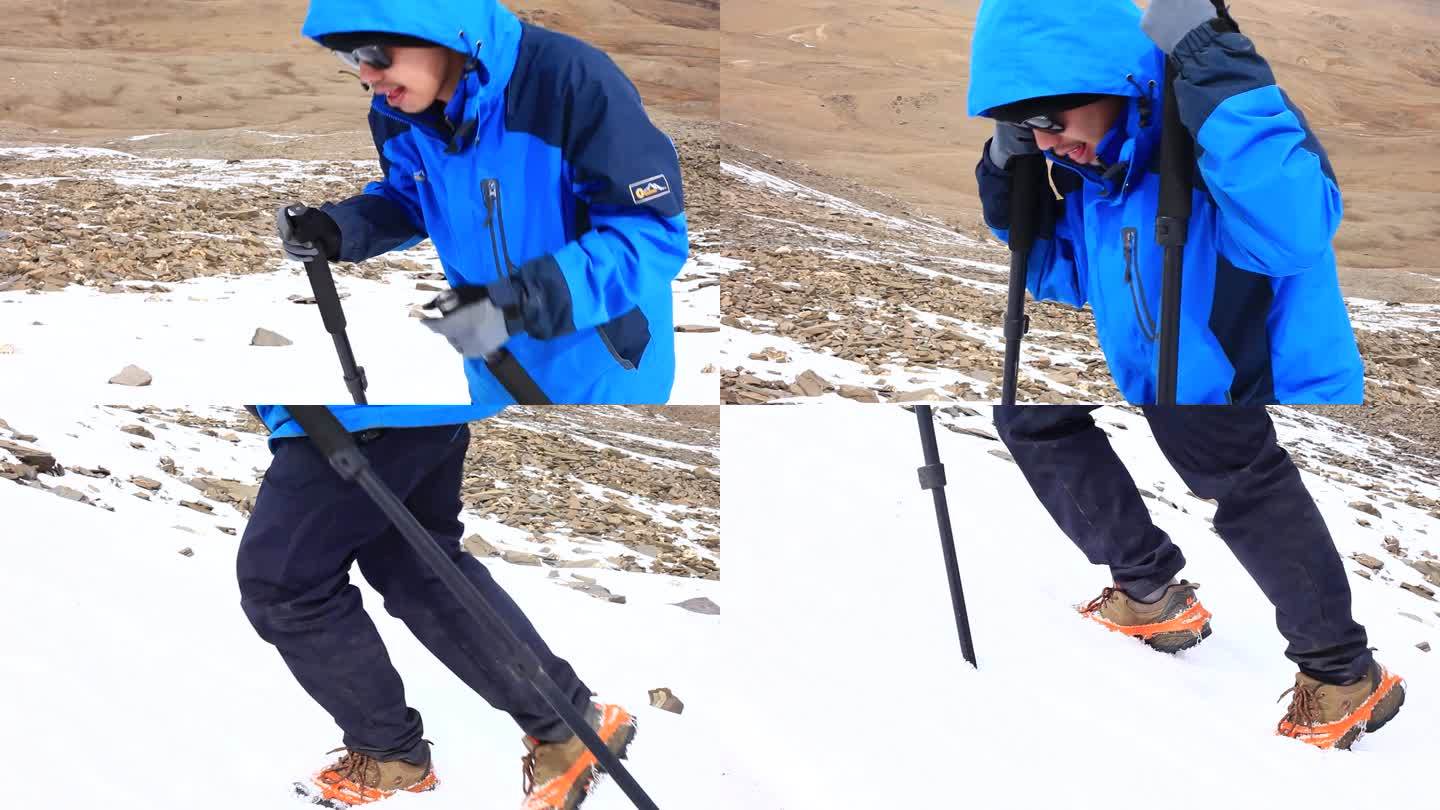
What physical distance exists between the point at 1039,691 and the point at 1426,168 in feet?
7.55

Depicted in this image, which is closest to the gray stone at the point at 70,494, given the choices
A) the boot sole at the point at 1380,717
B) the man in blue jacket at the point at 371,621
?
the man in blue jacket at the point at 371,621

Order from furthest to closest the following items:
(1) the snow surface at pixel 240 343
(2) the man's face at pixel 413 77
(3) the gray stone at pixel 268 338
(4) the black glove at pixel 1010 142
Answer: (3) the gray stone at pixel 268 338, (1) the snow surface at pixel 240 343, (4) the black glove at pixel 1010 142, (2) the man's face at pixel 413 77

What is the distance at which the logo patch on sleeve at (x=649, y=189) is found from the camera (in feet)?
2.78

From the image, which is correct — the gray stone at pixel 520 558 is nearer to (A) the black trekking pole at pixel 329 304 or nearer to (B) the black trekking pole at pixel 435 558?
(B) the black trekking pole at pixel 435 558

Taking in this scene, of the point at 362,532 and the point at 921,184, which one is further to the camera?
the point at 921,184

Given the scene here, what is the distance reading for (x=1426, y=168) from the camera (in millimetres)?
2434

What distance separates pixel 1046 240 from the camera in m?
1.11

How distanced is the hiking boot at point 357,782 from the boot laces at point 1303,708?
0.48 meters

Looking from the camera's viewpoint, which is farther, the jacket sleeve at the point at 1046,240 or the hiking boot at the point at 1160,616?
the jacket sleeve at the point at 1046,240

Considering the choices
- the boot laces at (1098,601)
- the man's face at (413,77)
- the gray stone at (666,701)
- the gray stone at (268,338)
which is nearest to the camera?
the gray stone at (666,701)

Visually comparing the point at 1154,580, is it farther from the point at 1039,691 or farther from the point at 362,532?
the point at 362,532

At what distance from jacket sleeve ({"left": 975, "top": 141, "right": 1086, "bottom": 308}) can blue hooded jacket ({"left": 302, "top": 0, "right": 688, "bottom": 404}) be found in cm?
33

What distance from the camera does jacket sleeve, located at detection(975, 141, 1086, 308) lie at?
109cm

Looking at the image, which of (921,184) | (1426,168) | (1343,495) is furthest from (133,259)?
(1426,168)
